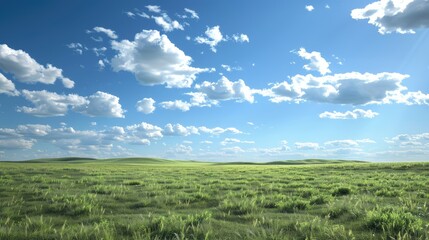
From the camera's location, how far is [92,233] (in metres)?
7.02

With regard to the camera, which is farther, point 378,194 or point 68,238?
point 378,194

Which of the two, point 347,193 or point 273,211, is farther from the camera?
point 347,193

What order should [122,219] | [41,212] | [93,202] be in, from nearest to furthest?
[122,219], [41,212], [93,202]

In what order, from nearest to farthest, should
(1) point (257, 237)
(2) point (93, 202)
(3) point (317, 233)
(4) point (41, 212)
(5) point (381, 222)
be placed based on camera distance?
(1) point (257, 237) < (3) point (317, 233) < (5) point (381, 222) < (4) point (41, 212) < (2) point (93, 202)

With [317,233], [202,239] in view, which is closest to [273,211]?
[317,233]

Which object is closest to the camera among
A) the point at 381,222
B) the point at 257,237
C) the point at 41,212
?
the point at 257,237

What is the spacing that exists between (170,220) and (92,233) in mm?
1719

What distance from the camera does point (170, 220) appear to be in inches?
309

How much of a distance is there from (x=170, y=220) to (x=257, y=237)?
222 centimetres

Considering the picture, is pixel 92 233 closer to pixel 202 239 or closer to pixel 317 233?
pixel 202 239

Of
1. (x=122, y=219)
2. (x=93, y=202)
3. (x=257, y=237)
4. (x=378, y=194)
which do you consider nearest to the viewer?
(x=257, y=237)

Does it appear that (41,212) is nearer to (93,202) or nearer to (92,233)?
(93,202)

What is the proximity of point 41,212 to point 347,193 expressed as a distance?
1232 cm

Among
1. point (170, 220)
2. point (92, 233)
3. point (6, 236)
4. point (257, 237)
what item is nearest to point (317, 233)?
point (257, 237)
